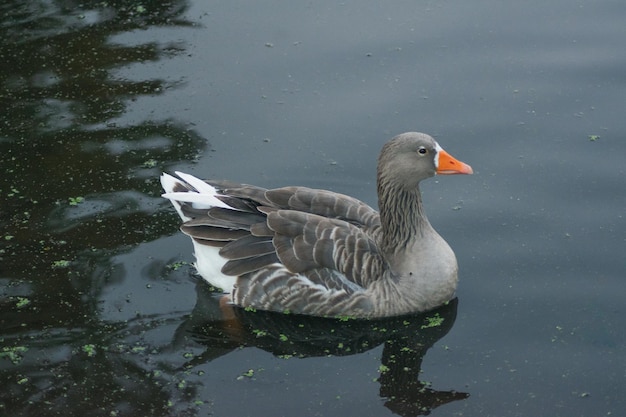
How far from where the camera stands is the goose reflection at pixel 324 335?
662 centimetres

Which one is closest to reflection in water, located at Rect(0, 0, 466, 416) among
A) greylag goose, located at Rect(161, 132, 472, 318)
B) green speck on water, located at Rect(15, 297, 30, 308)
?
green speck on water, located at Rect(15, 297, 30, 308)

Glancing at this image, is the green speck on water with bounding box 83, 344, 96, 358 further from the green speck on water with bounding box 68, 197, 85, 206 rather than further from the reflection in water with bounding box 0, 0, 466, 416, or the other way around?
the green speck on water with bounding box 68, 197, 85, 206

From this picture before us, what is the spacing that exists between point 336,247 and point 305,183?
1.42m

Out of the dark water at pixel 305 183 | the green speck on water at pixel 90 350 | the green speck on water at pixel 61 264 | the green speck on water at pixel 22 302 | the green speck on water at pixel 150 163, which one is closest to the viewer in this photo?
the dark water at pixel 305 183

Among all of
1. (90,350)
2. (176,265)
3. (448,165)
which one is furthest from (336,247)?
(90,350)

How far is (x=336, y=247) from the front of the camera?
702cm

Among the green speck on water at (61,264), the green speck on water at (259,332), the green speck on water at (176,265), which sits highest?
the green speck on water at (61,264)

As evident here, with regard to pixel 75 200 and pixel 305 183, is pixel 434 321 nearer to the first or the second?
pixel 305 183

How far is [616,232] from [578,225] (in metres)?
0.28

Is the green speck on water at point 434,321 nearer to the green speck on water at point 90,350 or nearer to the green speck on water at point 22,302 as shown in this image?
the green speck on water at point 90,350

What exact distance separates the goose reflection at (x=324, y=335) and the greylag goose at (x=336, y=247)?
3.1 inches

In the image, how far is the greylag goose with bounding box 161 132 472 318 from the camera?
7.00 meters

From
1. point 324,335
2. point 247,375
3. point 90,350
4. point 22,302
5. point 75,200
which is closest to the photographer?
point 247,375

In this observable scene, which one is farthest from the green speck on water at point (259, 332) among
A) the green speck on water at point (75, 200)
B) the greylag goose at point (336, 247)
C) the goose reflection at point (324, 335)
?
the green speck on water at point (75, 200)
